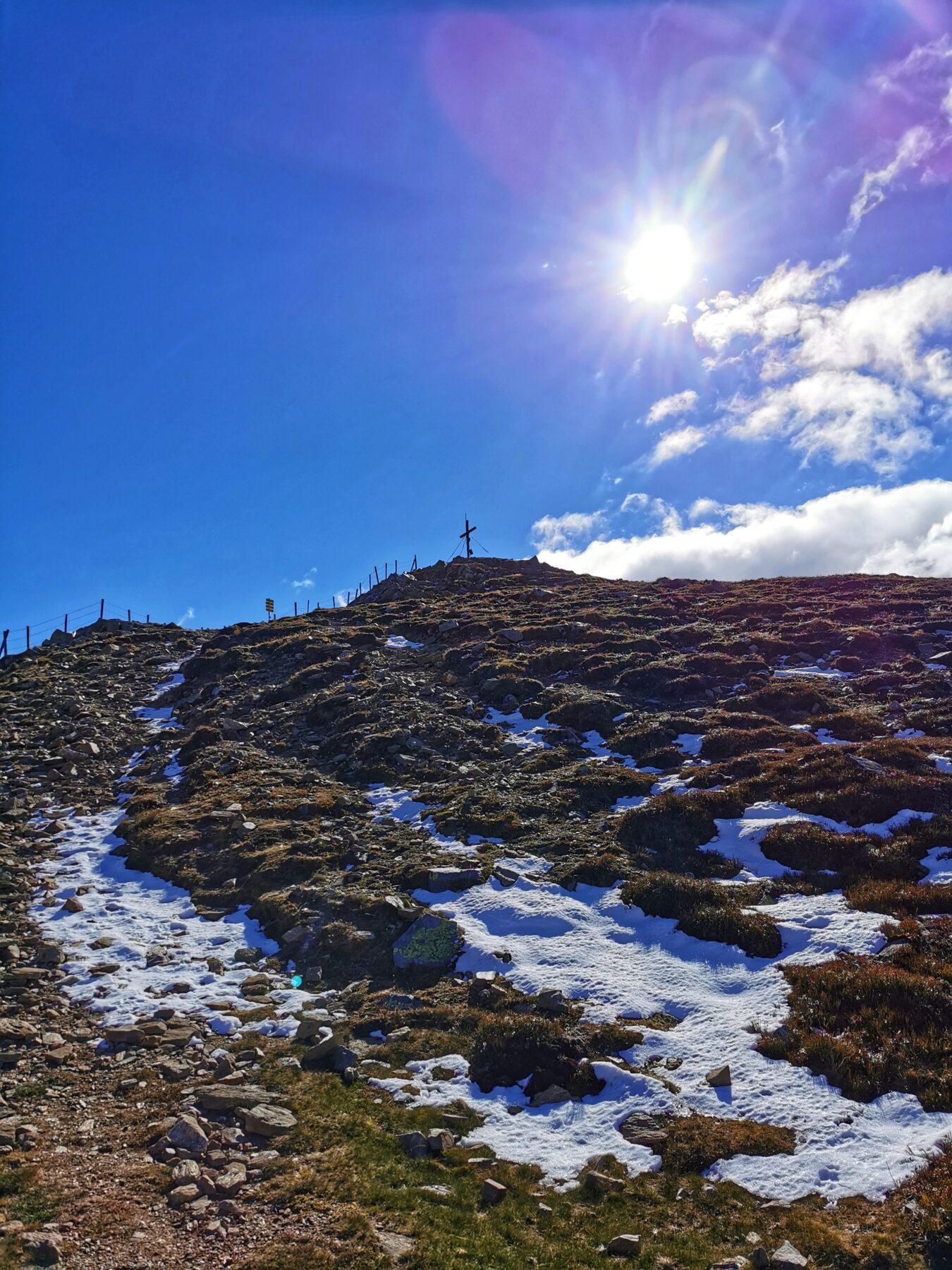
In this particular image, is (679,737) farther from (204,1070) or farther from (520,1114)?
(204,1070)

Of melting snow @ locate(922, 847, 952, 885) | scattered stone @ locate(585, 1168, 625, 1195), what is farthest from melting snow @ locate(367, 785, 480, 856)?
melting snow @ locate(922, 847, 952, 885)

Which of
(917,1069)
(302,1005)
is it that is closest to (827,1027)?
(917,1069)

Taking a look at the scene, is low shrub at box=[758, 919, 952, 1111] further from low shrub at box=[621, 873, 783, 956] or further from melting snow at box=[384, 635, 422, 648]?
melting snow at box=[384, 635, 422, 648]

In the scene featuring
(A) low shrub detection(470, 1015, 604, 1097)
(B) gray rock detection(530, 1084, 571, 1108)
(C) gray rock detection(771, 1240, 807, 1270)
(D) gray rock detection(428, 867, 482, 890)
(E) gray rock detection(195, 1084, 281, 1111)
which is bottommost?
(C) gray rock detection(771, 1240, 807, 1270)

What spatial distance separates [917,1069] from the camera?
9.84 metres

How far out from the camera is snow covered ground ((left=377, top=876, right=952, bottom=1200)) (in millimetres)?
8938

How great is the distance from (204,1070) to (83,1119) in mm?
1811

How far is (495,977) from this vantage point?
1416 cm

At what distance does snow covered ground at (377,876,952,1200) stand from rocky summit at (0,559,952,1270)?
6 centimetres

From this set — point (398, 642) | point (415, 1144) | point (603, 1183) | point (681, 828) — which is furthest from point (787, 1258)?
point (398, 642)

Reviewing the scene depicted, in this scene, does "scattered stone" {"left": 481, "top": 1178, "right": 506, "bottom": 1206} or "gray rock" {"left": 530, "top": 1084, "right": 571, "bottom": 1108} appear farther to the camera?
"gray rock" {"left": 530, "top": 1084, "right": 571, "bottom": 1108}

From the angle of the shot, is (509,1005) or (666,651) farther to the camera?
(666,651)

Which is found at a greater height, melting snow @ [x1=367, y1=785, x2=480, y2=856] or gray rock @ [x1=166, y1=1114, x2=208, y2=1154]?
melting snow @ [x1=367, y1=785, x2=480, y2=856]

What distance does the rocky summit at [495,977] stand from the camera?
838cm
